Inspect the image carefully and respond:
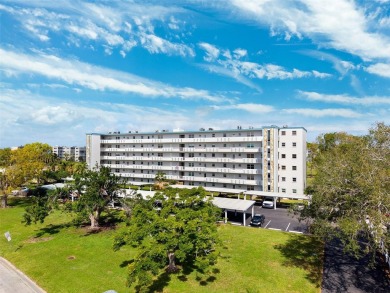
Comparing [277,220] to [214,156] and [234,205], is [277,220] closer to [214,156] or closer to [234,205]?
[234,205]

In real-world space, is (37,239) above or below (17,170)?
below

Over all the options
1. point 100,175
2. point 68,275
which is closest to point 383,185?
point 68,275

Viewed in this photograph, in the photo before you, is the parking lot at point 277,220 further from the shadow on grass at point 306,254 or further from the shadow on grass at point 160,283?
the shadow on grass at point 160,283

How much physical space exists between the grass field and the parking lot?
3.11 m

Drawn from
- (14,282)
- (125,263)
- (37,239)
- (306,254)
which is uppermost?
(306,254)

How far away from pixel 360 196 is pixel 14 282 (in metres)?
35.0

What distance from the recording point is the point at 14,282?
25844 millimetres

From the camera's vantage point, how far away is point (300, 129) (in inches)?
2345

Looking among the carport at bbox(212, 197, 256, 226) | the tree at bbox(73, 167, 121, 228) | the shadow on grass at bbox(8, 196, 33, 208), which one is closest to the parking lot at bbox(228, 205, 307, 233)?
the carport at bbox(212, 197, 256, 226)

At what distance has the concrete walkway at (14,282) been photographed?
2442 centimetres

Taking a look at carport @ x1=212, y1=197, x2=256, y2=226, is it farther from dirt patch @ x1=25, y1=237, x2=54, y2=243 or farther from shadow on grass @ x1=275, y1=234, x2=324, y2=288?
dirt patch @ x1=25, y1=237, x2=54, y2=243

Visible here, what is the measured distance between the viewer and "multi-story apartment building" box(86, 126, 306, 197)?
5972cm

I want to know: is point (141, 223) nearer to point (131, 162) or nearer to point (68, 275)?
point (68, 275)

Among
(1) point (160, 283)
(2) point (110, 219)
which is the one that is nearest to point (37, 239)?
(2) point (110, 219)
